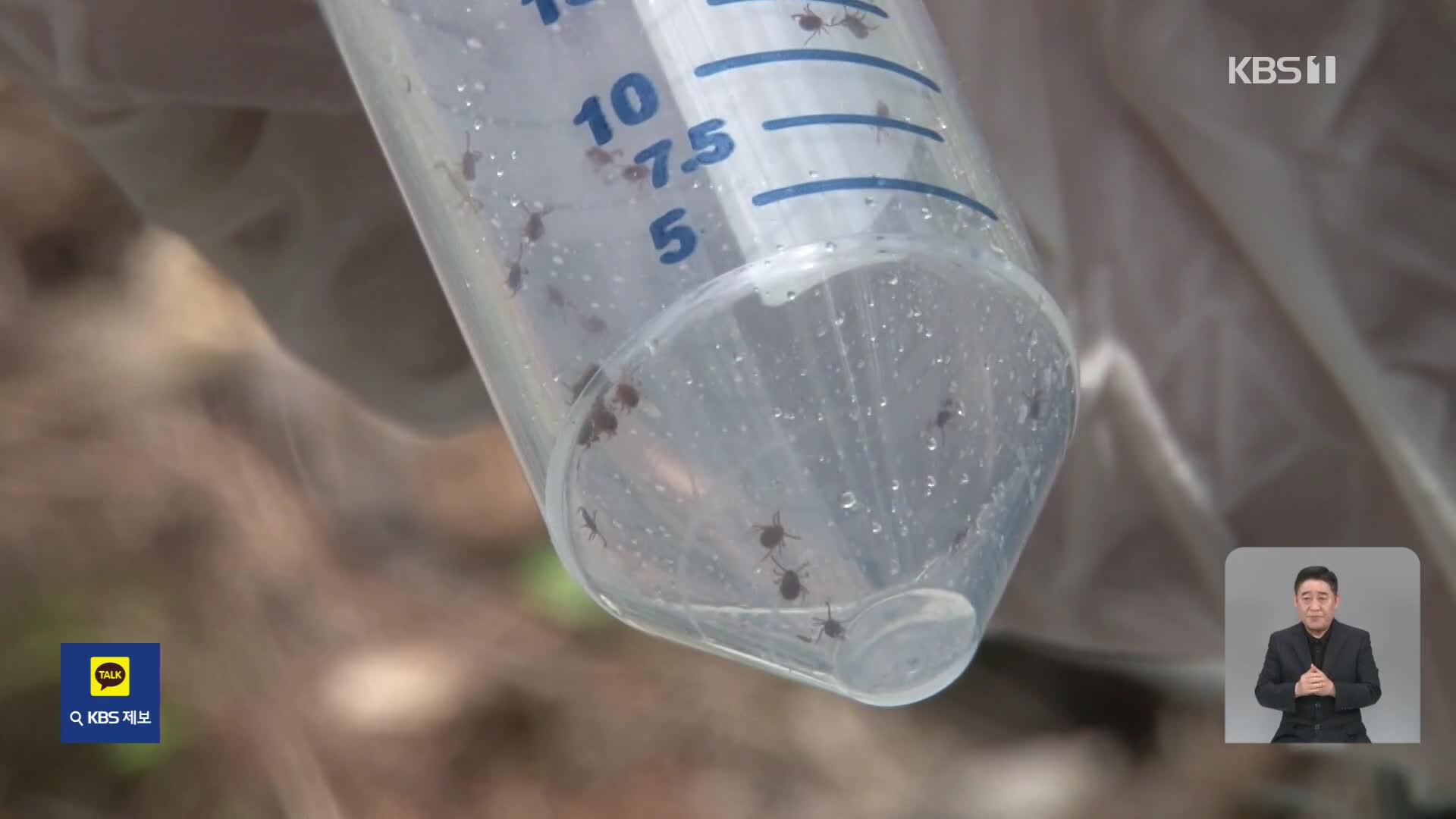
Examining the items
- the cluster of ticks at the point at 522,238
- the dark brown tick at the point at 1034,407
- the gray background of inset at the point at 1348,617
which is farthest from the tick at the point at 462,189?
the gray background of inset at the point at 1348,617

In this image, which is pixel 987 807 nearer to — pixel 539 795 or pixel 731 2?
pixel 539 795

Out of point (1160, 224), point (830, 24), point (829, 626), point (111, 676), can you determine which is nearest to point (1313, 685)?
point (1160, 224)

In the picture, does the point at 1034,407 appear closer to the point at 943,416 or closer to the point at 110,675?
the point at 943,416

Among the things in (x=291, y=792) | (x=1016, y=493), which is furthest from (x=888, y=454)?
(x=291, y=792)

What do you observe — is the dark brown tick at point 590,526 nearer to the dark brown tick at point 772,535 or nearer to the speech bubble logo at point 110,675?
the dark brown tick at point 772,535

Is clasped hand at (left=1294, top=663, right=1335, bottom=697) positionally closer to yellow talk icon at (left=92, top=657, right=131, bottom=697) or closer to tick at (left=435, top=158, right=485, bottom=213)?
tick at (left=435, top=158, right=485, bottom=213)
